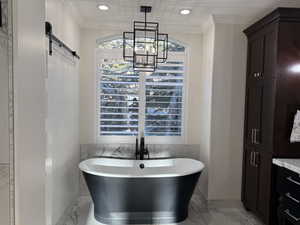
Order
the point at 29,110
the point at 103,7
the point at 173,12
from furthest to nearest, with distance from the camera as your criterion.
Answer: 1. the point at 173,12
2. the point at 103,7
3. the point at 29,110

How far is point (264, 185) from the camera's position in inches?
110

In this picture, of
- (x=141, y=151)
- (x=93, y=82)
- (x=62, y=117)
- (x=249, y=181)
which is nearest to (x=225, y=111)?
(x=249, y=181)

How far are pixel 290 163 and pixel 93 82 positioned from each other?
2883 mm

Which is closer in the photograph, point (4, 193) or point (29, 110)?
point (4, 193)

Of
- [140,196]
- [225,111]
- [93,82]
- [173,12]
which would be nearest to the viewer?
[140,196]

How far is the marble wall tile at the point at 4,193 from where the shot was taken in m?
0.89

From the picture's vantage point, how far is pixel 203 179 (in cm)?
374

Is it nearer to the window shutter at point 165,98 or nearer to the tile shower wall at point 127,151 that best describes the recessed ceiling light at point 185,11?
the window shutter at point 165,98

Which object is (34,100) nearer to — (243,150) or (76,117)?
(76,117)

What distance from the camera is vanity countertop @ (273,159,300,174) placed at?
2.27m

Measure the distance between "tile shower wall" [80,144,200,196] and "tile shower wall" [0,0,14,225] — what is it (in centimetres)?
291

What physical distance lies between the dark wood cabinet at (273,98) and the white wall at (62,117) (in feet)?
7.58

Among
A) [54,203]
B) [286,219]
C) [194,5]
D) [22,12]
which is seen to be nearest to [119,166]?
[54,203]

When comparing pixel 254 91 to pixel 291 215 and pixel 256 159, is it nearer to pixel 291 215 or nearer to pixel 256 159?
pixel 256 159
